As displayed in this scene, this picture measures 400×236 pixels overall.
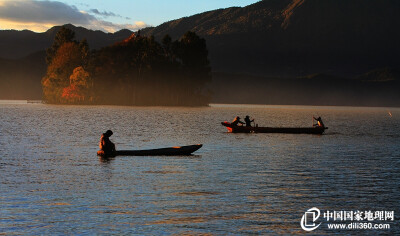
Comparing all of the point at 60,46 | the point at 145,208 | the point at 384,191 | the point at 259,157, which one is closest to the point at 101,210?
the point at 145,208

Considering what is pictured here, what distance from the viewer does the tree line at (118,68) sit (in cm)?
16850

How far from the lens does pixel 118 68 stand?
17125 cm

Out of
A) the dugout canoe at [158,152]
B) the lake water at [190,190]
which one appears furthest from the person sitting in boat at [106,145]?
the lake water at [190,190]

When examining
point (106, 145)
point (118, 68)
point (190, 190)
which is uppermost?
point (118, 68)

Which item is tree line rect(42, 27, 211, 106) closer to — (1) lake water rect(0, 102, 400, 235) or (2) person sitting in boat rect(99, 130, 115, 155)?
(1) lake water rect(0, 102, 400, 235)

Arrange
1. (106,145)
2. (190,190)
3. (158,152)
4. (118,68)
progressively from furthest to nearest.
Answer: (118,68)
(158,152)
(106,145)
(190,190)

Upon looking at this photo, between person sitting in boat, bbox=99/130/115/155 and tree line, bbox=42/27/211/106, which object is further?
tree line, bbox=42/27/211/106

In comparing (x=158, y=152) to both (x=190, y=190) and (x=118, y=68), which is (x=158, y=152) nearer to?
(x=190, y=190)

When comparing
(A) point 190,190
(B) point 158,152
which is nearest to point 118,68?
(B) point 158,152

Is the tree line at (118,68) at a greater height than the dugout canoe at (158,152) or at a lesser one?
greater

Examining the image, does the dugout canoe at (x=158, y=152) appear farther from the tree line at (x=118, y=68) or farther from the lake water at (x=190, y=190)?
the tree line at (x=118, y=68)

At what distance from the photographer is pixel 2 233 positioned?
2036cm

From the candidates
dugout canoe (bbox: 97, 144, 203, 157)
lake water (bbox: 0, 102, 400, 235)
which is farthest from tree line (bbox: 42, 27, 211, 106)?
dugout canoe (bbox: 97, 144, 203, 157)

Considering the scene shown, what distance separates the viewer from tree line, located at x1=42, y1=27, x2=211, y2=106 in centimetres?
16850
